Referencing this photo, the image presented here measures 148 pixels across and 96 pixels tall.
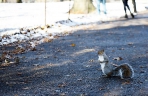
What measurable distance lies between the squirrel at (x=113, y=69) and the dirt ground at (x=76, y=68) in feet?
0.31

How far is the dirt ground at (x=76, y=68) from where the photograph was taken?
19.4 ft

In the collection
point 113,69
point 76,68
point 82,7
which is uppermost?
point 113,69

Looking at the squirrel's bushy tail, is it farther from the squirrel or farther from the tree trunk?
the tree trunk

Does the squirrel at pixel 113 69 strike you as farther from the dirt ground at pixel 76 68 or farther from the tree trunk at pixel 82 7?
the tree trunk at pixel 82 7

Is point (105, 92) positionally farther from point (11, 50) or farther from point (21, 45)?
point (21, 45)

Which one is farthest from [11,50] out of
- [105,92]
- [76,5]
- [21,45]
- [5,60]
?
[76,5]

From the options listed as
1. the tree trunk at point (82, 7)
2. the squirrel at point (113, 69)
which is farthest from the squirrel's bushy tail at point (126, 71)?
the tree trunk at point (82, 7)

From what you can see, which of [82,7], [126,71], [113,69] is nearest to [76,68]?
[113,69]

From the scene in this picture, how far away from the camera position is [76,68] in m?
7.75

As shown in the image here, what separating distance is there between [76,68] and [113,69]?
1.33 m

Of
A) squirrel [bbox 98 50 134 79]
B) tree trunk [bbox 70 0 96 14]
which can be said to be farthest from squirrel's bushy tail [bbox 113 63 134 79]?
tree trunk [bbox 70 0 96 14]

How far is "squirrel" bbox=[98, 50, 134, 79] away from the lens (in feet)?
21.1

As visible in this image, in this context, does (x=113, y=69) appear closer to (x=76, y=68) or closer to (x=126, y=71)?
(x=126, y=71)

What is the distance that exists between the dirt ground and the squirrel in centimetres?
10
